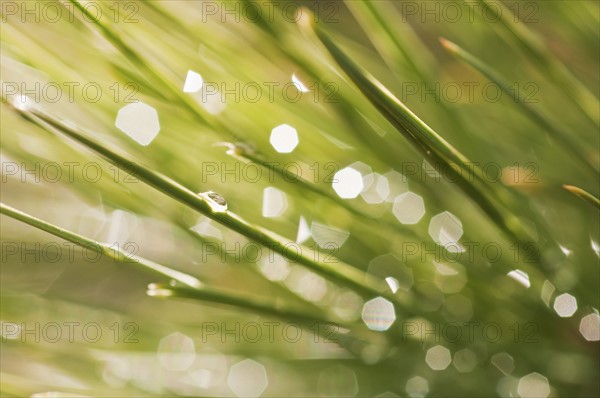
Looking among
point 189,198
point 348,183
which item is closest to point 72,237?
point 189,198

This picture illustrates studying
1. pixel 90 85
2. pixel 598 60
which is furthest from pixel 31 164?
pixel 598 60

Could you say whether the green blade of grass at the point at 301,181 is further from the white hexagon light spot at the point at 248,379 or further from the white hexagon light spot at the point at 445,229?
the white hexagon light spot at the point at 248,379

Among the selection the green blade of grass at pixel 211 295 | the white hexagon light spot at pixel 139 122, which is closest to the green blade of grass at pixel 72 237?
the green blade of grass at pixel 211 295

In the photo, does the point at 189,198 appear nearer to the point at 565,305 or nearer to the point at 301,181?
the point at 301,181

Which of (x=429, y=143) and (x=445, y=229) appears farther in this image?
(x=445, y=229)

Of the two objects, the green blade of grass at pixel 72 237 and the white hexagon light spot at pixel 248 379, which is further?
the white hexagon light spot at pixel 248 379

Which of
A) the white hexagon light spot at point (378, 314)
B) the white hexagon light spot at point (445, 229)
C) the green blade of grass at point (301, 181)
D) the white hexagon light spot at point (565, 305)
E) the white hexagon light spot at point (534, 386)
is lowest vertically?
the white hexagon light spot at point (534, 386)
